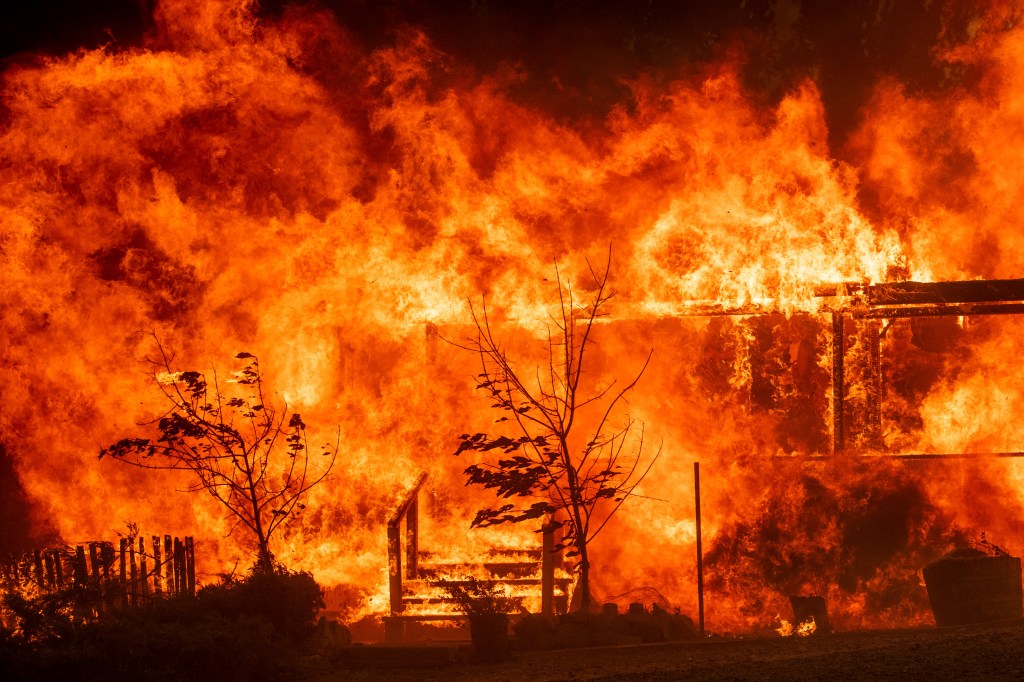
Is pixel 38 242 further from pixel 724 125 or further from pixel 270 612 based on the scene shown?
pixel 724 125

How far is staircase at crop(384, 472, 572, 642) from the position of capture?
36.4ft

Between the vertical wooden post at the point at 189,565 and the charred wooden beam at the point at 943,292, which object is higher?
the charred wooden beam at the point at 943,292

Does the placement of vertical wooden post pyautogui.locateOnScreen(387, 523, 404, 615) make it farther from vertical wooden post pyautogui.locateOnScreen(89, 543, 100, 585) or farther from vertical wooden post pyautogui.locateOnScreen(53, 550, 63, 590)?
vertical wooden post pyautogui.locateOnScreen(53, 550, 63, 590)

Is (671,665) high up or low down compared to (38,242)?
down

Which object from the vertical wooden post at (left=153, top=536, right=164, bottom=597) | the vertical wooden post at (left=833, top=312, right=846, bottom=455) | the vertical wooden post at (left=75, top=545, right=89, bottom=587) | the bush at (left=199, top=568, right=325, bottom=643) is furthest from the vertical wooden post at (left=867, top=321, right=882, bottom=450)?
the vertical wooden post at (left=75, top=545, right=89, bottom=587)

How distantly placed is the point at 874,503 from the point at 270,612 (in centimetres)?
741

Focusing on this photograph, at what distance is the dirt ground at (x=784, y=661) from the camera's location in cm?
744

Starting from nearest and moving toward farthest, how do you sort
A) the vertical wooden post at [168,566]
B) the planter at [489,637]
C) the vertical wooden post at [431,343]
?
the planter at [489,637] < the vertical wooden post at [168,566] < the vertical wooden post at [431,343]

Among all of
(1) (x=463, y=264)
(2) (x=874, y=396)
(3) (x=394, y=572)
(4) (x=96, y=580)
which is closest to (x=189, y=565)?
(4) (x=96, y=580)

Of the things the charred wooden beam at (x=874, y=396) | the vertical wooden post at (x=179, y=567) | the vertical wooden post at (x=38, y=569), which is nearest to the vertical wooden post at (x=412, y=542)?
the vertical wooden post at (x=179, y=567)

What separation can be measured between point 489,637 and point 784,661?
8.36ft

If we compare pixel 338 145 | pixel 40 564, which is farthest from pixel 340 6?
pixel 40 564

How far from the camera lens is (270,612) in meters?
9.05

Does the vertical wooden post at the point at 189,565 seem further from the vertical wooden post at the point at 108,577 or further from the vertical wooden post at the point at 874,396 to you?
the vertical wooden post at the point at 874,396
